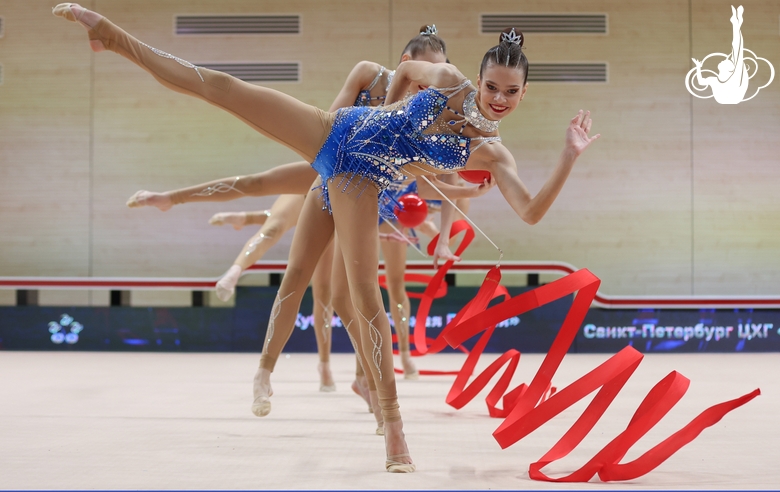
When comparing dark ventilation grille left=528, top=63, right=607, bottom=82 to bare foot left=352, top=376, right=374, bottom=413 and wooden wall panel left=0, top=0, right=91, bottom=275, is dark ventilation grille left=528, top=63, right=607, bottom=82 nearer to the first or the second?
wooden wall panel left=0, top=0, right=91, bottom=275

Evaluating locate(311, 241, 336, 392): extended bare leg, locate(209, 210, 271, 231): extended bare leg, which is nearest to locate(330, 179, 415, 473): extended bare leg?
locate(311, 241, 336, 392): extended bare leg

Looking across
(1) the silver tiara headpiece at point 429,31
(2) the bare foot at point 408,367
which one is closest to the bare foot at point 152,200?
(1) the silver tiara headpiece at point 429,31

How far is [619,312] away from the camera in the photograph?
22.8ft

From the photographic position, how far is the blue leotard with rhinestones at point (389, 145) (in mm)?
2426

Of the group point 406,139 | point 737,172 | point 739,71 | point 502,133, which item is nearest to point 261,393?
point 406,139

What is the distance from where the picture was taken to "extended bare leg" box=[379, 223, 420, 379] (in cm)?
505

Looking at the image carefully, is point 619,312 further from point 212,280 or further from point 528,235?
point 212,280

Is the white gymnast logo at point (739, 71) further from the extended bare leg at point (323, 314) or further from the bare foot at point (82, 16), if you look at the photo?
the bare foot at point (82, 16)

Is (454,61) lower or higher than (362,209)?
higher

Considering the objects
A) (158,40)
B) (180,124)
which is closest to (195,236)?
(180,124)

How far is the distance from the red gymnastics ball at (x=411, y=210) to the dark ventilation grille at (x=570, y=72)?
4.52 metres

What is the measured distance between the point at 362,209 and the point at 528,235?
5.92 m

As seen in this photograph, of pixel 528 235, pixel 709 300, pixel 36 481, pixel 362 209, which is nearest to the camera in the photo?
pixel 36 481

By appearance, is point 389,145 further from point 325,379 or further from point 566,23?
point 566,23
